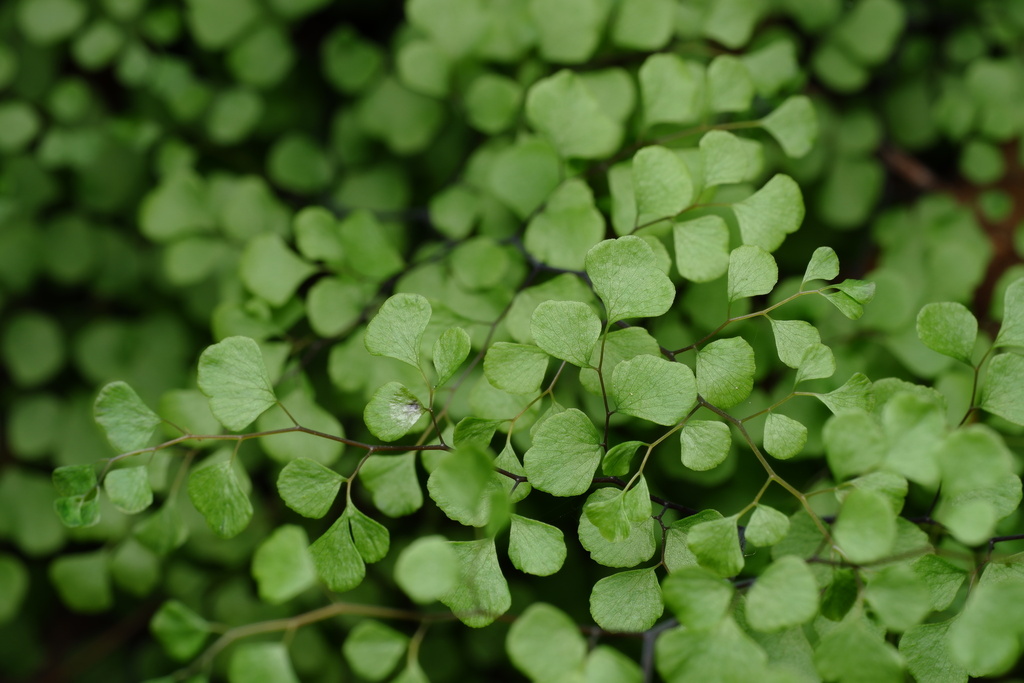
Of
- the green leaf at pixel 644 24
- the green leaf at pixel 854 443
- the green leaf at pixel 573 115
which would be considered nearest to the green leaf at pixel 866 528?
the green leaf at pixel 854 443

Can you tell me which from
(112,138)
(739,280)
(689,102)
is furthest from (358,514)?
(112,138)

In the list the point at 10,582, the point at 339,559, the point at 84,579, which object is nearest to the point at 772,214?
the point at 339,559

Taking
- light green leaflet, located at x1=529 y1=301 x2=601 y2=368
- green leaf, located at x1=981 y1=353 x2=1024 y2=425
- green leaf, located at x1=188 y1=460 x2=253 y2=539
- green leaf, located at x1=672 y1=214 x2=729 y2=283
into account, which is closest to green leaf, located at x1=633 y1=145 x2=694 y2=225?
green leaf, located at x1=672 y1=214 x2=729 y2=283

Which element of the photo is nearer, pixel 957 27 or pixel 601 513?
pixel 601 513

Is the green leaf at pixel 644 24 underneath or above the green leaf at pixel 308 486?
above

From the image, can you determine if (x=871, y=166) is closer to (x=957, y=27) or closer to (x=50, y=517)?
(x=957, y=27)

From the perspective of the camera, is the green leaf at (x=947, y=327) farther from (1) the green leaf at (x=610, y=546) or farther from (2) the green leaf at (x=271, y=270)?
(2) the green leaf at (x=271, y=270)

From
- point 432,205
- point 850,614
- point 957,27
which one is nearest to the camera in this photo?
point 850,614
